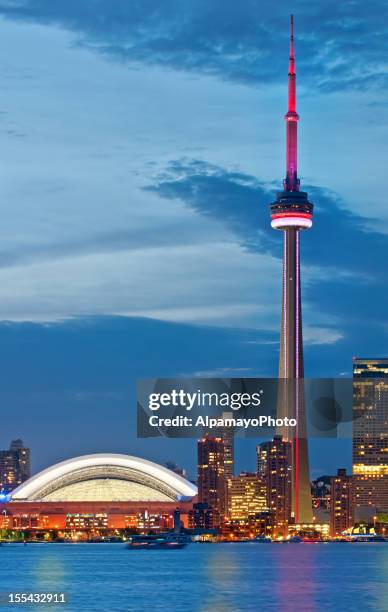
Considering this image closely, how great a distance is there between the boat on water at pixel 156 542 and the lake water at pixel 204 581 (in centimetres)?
2430

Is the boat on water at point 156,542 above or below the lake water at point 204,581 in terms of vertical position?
above

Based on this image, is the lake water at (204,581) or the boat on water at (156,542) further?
the boat on water at (156,542)

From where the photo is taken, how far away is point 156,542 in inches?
7608

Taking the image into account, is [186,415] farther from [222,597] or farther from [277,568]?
[277,568]

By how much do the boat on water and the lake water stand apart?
957 inches

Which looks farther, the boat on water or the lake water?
the boat on water

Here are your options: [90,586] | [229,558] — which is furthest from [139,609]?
[229,558]

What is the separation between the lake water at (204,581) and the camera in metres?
88.2

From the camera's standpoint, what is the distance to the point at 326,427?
7077 inches

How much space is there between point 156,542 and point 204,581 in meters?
84.2

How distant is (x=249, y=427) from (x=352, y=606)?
12946 millimetres

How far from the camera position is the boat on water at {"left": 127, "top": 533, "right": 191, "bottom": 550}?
189m

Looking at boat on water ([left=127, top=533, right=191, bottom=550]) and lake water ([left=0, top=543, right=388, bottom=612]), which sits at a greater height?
boat on water ([left=127, top=533, right=191, bottom=550])

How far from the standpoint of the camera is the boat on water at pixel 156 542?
189m
